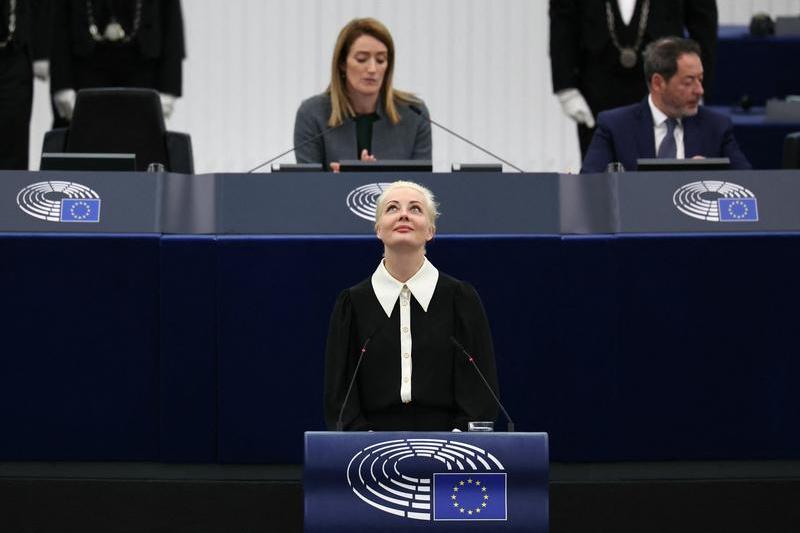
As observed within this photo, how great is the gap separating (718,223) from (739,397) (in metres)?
0.53

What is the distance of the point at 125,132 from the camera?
637 centimetres

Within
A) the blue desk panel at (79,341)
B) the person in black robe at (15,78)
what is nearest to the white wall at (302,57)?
the person in black robe at (15,78)

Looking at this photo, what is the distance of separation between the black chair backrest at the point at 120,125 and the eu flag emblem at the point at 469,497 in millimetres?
2669

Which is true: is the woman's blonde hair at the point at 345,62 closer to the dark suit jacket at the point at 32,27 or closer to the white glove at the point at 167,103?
the white glove at the point at 167,103

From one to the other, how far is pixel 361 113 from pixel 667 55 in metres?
1.21

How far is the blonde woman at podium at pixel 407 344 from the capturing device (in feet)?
14.5

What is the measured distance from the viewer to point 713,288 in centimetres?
515

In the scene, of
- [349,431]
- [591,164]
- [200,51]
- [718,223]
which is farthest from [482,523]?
[200,51]

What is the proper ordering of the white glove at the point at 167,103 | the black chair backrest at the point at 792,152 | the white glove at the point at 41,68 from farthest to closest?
the white glove at the point at 41,68 < the white glove at the point at 167,103 < the black chair backrest at the point at 792,152

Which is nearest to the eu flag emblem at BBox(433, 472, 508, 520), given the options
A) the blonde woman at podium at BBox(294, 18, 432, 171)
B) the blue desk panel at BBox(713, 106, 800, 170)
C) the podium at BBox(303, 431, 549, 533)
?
the podium at BBox(303, 431, 549, 533)

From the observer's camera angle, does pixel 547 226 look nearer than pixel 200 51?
Yes

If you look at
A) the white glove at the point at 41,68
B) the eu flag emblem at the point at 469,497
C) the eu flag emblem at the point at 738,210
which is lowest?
the eu flag emblem at the point at 469,497

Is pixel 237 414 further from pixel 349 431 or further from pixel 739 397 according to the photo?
pixel 739 397

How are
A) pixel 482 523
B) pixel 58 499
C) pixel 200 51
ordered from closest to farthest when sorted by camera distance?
pixel 482 523 → pixel 58 499 → pixel 200 51
